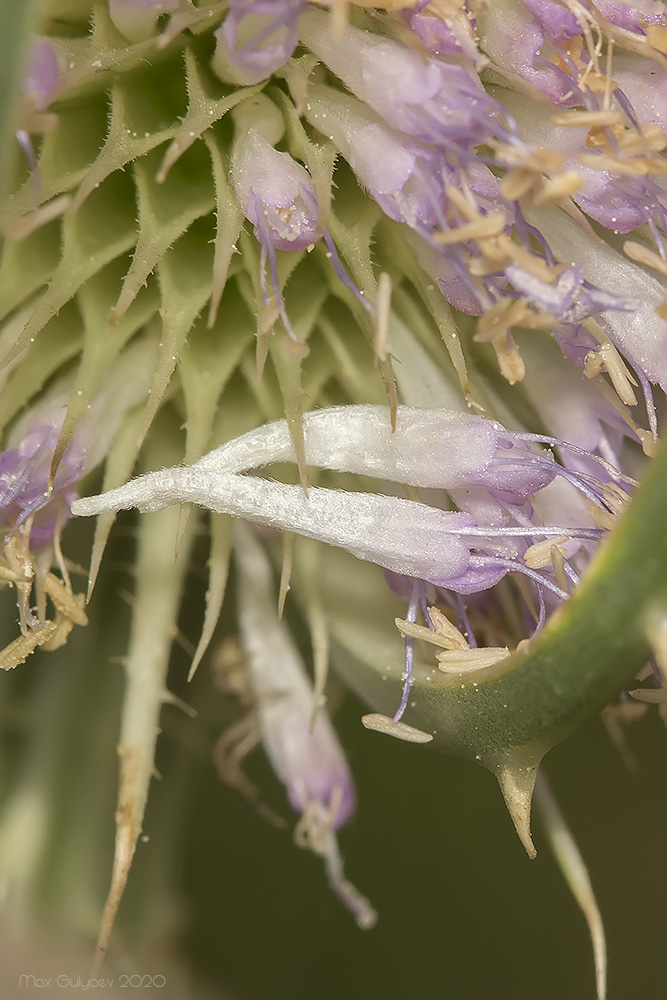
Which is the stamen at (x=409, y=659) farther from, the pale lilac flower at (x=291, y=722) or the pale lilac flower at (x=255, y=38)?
the pale lilac flower at (x=255, y=38)

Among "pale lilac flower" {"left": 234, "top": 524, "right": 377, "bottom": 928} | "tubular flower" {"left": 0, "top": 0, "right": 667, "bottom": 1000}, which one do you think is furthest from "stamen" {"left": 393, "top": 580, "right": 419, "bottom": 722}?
"pale lilac flower" {"left": 234, "top": 524, "right": 377, "bottom": 928}

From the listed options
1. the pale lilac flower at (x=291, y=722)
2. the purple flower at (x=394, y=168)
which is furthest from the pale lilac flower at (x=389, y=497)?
the pale lilac flower at (x=291, y=722)

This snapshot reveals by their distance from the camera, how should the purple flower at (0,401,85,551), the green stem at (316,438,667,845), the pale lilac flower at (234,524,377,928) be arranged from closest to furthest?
1. the green stem at (316,438,667,845)
2. the purple flower at (0,401,85,551)
3. the pale lilac flower at (234,524,377,928)

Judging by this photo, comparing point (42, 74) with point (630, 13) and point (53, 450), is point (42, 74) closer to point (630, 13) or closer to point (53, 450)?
point (53, 450)

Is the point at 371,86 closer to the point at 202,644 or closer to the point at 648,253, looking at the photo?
the point at 648,253

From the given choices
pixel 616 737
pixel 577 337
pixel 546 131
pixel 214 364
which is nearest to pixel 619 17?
pixel 546 131

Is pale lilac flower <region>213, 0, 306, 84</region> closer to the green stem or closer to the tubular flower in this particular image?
the tubular flower

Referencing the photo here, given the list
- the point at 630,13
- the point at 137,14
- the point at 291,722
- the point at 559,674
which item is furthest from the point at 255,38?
the point at 291,722
